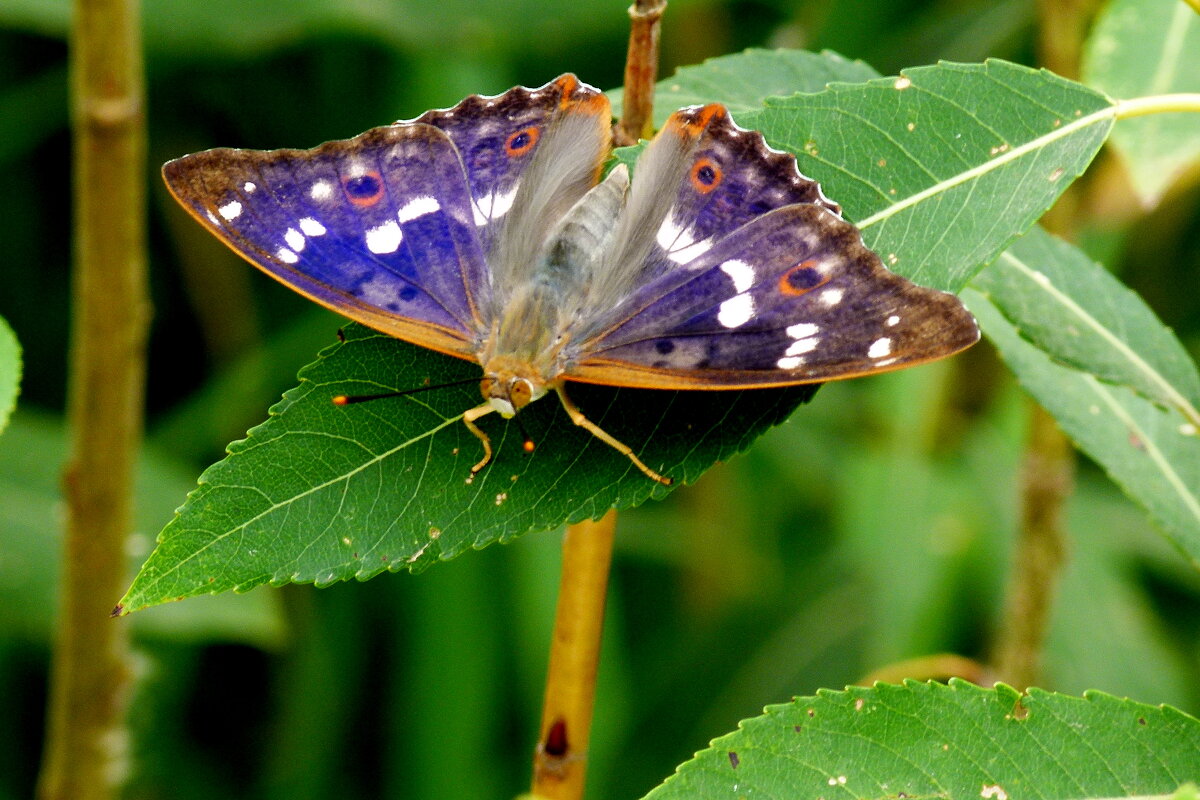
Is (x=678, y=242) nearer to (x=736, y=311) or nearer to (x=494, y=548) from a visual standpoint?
(x=736, y=311)

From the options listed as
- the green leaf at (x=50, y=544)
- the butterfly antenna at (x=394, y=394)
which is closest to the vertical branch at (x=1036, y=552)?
the butterfly antenna at (x=394, y=394)

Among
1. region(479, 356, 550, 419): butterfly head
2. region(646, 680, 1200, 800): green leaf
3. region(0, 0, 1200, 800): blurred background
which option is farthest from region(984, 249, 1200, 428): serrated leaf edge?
region(0, 0, 1200, 800): blurred background

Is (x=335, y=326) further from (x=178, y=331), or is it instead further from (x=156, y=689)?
(x=156, y=689)

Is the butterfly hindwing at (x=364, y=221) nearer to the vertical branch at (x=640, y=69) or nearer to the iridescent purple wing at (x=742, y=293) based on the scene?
the iridescent purple wing at (x=742, y=293)

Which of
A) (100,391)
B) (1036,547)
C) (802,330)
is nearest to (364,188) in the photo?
(100,391)

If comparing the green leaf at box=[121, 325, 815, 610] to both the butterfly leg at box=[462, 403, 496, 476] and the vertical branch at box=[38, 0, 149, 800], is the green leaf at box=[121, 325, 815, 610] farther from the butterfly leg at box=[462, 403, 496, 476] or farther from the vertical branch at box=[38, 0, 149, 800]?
the vertical branch at box=[38, 0, 149, 800]

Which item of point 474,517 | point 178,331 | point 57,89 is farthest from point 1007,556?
point 57,89

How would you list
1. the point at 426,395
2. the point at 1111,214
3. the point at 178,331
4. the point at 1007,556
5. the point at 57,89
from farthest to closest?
the point at 178,331 → the point at 57,89 → the point at 1007,556 → the point at 1111,214 → the point at 426,395
